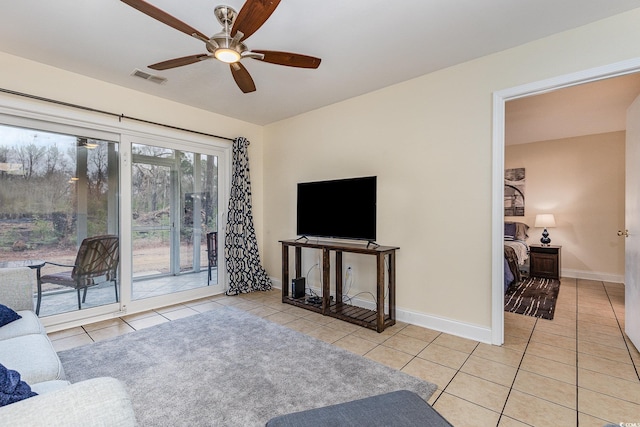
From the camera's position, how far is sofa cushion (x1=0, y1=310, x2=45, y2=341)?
5.74ft

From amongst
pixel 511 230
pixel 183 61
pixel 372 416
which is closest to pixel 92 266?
pixel 183 61

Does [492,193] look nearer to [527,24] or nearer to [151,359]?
[527,24]

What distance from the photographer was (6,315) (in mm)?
1879

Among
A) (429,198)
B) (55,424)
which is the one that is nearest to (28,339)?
(55,424)

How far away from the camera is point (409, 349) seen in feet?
8.42

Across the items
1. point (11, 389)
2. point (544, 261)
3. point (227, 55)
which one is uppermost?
point (227, 55)

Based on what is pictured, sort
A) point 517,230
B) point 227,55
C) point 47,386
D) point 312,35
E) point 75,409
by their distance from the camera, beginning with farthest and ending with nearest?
point 517,230
point 312,35
point 227,55
point 47,386
point 75,409

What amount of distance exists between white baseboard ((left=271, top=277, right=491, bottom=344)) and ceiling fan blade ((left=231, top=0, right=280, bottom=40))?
288cm

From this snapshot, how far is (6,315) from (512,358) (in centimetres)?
357

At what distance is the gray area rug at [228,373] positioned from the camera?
1794mm

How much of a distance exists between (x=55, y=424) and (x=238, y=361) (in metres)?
1.80

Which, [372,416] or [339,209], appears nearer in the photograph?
[372,416]

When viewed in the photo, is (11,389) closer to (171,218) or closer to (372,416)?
(372,416)

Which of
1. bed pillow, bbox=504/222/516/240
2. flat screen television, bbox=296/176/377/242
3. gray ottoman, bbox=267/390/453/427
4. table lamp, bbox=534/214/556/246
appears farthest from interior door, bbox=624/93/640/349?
bed pillow, bbox=504/222/516/240
